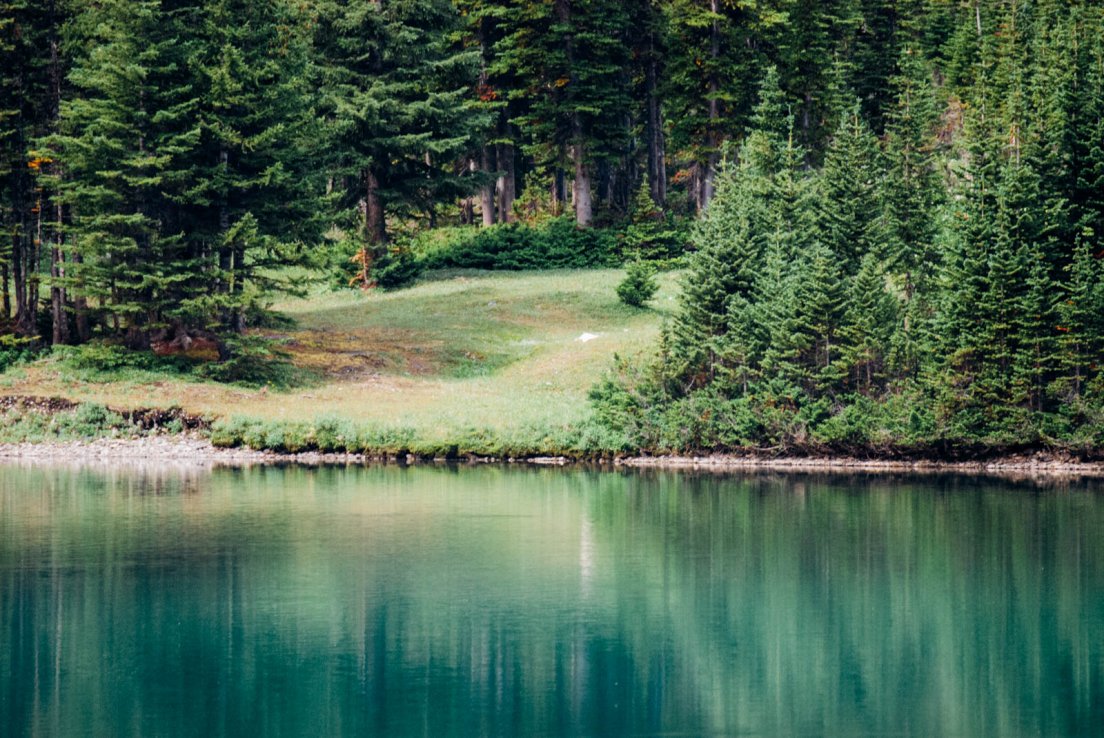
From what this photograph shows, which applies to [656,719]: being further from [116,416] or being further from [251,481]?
[116,416]

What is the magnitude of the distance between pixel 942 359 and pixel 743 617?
2074 cm

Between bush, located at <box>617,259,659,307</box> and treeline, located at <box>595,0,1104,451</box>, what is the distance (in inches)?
→ 443

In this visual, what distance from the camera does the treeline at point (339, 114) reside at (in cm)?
4612

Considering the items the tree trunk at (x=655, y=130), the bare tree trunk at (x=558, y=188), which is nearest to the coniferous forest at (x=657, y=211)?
the tree trunk at (x=655, y=130)

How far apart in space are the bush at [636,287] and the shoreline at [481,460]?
16.6m

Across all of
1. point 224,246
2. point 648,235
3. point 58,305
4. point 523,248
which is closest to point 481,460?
point 224,246

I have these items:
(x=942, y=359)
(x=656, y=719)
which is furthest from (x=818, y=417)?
(x=656, y=719)

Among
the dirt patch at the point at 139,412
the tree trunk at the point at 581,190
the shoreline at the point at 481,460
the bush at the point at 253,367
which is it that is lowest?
the shoreline at the point at 481,460

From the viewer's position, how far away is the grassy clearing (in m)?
42.5

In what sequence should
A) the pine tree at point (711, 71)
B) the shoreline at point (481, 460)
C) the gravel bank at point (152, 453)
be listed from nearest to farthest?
the shoreline at point (481, 460) < the gravel bank at point (152, 453) < the pine tree at point (711, 71)

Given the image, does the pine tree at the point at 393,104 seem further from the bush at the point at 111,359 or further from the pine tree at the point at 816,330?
the pine tree at the point at 816,330

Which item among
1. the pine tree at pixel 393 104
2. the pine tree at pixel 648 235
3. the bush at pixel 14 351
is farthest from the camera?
the pine tree at pixel 648 235

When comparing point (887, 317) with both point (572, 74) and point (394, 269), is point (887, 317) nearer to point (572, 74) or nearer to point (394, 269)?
point (394, 269)

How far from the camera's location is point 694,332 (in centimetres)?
4244
